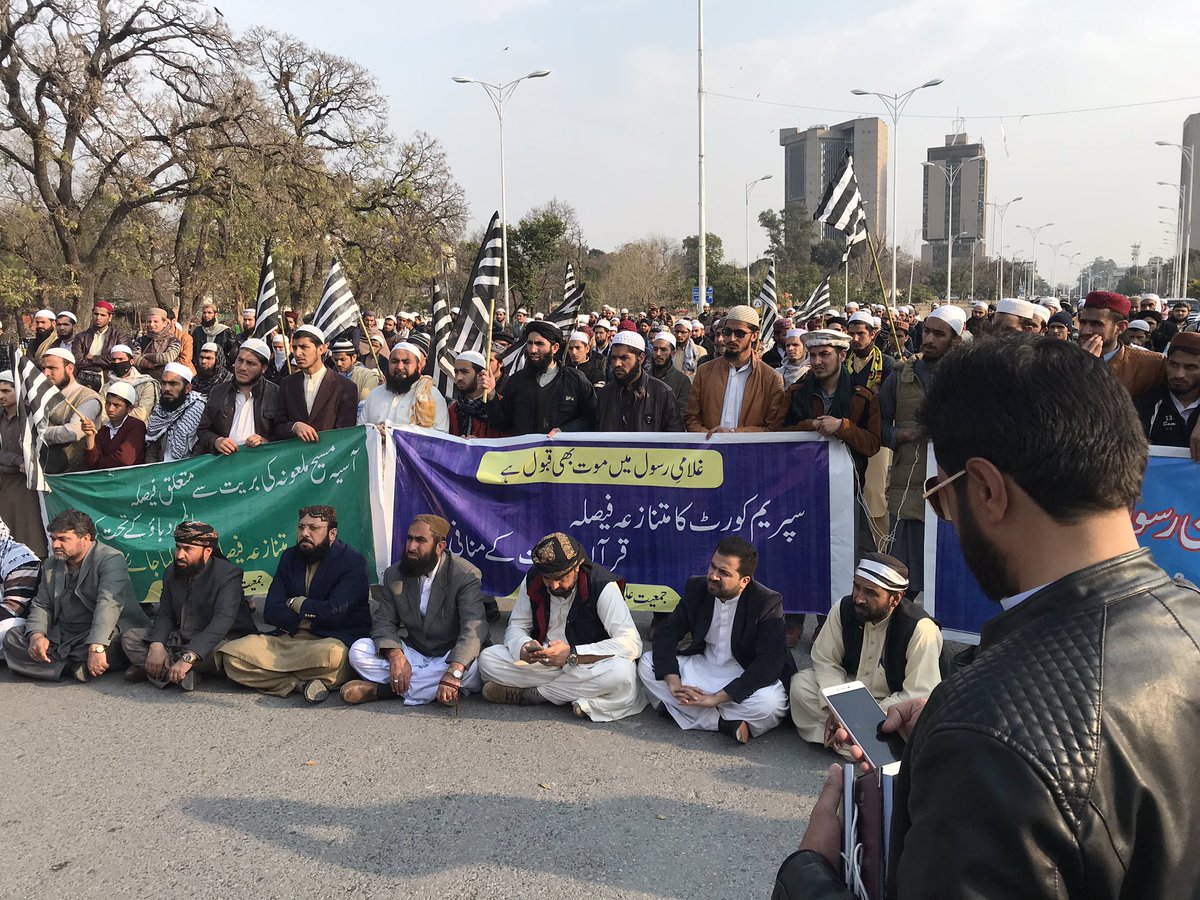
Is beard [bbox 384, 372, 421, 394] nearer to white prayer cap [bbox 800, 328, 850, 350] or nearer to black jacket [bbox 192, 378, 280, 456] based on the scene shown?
black jacket [bbox 192, 378, 280, 456]

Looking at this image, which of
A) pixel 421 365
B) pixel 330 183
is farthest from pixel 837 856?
pixel 330 183

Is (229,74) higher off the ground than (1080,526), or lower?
higher

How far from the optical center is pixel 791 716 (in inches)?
182

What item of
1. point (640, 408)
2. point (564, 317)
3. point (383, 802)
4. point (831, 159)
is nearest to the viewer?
point (383, 802)

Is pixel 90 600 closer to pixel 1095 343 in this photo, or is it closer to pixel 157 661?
pixel 157 661

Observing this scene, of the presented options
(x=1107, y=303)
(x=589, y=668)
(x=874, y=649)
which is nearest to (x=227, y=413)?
Answer: (x=589, y=668)

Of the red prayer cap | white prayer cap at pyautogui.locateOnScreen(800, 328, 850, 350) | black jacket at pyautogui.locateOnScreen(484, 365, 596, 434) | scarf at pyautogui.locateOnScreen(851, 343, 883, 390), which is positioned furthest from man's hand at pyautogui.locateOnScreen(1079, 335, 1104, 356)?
black jacket at pyautogui.locateOnScreen(484, 365, 596, 434)

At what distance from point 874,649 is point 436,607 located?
2409mm

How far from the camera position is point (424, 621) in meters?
5.35

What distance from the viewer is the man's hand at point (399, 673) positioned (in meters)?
5.01

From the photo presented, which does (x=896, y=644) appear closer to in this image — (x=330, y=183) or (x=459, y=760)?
(x=459, y=760)

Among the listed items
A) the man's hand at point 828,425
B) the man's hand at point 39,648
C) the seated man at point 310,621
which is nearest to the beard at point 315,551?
the seated man at point 310,621

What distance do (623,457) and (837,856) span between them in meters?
4.59

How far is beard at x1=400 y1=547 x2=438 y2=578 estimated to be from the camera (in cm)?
532
